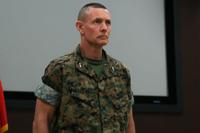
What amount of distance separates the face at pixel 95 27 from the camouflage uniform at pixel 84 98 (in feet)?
0.35

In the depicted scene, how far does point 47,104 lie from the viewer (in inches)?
70.4

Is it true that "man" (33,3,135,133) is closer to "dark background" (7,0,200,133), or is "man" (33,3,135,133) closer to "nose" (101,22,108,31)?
"nose" (101,22,108,31)

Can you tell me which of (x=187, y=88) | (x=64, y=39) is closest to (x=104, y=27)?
(x=64, y=39)

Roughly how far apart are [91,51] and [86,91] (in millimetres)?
200

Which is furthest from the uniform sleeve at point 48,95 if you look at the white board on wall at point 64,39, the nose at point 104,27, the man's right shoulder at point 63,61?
the white board on wall at point 64,39

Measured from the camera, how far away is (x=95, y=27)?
185 centimetres

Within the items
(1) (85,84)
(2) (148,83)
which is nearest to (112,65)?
(1) (85,84)

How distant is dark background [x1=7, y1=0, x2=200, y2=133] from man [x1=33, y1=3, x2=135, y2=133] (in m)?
1.30

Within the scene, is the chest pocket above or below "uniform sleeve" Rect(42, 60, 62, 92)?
below

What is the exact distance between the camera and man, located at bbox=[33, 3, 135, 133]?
178 centimetres

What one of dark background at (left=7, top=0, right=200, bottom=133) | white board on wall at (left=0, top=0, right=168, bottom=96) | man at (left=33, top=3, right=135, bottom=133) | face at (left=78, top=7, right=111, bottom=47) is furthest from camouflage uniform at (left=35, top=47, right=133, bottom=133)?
dark background at (left=7, top=0, right=200, bottom=133)

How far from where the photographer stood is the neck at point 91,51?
73.5 inches

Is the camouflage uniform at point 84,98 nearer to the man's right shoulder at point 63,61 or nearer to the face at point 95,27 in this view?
the man's right shoulder at point 63,61

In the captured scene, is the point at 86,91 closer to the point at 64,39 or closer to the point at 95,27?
the point at 95,27
